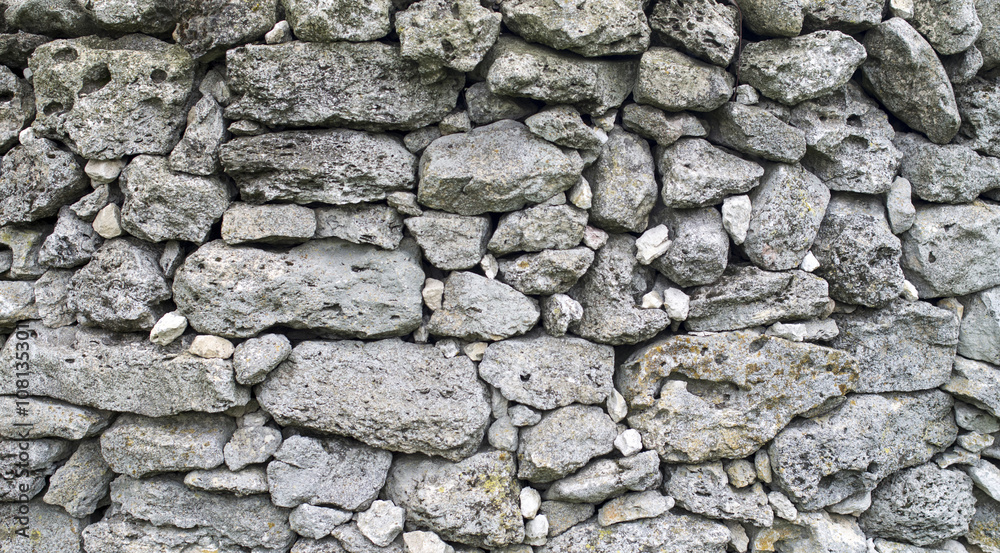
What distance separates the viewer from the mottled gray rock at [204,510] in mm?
2781

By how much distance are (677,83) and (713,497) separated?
81.0 inches

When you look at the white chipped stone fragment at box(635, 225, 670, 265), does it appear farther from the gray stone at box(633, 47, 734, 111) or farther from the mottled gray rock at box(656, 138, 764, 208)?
the gray stone at box(633, 47, 734, 111)

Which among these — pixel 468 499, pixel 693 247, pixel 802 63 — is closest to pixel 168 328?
pixel 468 499

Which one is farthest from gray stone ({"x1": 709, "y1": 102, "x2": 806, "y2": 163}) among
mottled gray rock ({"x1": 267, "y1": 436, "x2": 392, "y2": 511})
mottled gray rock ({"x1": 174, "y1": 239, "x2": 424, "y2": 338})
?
mottled gray rock ({"x1": 267, "y1": 436, "x2": 392, "y2": 511})

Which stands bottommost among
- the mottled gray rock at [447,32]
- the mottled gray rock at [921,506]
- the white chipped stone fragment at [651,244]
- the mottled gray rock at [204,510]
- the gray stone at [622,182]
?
the mottled gray rock at [921,506]

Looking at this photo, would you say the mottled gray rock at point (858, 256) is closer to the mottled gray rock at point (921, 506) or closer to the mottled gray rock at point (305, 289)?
the mottled gray rock at point (921, 506)

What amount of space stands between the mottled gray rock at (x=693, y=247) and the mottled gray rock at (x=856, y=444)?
3.15 feet

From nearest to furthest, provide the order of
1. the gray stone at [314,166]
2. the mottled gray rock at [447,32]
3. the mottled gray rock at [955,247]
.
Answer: the mottled gray rock at [447,32], the gray stone at [314,166], the mottled gray rock at [955,247]

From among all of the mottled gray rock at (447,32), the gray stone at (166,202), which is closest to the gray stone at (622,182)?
the mottled gray rock at (447,32)

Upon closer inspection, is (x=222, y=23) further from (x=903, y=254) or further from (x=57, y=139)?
(x=903, y=254)

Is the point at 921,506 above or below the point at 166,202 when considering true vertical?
below

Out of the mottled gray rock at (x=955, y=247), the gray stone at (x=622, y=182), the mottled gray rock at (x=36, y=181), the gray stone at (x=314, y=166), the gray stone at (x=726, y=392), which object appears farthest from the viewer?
the mottled gray rock at (x=955, y=247)

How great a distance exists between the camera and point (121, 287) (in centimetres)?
265

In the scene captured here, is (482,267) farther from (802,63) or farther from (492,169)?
(802,63)
